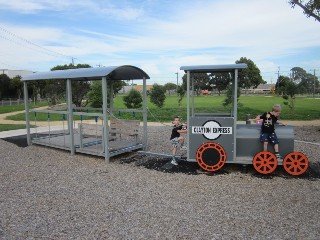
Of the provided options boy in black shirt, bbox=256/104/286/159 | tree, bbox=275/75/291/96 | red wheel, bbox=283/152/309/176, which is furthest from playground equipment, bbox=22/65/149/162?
tree, bbox=275/75/291/96

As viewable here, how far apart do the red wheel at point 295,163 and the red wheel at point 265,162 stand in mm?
249

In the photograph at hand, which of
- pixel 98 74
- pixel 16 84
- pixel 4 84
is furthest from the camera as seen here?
pixel 16 84

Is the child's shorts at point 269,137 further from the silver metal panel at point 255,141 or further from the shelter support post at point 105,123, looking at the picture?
the shelter support post at point 105,123

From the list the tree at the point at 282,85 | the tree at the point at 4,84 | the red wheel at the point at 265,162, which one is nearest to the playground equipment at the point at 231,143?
the red wheel at the point at 265,162

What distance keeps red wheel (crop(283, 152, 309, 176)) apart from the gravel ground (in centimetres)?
17

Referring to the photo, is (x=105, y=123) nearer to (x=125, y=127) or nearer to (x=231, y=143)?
(x=125, y=127)

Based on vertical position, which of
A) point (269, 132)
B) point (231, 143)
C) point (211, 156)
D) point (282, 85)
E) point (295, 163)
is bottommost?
point (295, 163)

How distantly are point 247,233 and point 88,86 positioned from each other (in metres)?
23.3

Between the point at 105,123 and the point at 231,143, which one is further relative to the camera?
the point at 105,123

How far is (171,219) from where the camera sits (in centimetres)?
461

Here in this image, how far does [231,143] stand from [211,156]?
0.56 meters

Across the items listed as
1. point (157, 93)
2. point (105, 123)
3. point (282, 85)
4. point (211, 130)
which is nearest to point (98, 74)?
point (105, 123)

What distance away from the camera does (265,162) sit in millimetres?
6781

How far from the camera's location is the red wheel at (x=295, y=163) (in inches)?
263
